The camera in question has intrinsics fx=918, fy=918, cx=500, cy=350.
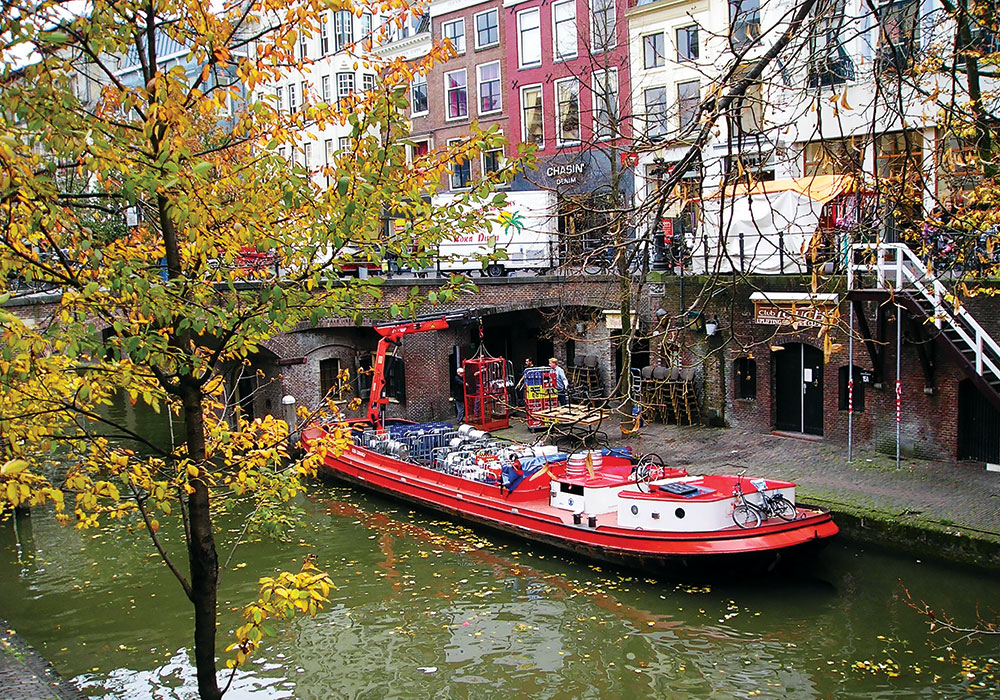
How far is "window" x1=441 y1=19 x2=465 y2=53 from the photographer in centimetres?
3459

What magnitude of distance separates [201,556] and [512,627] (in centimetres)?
732

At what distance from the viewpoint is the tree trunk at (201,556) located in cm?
598

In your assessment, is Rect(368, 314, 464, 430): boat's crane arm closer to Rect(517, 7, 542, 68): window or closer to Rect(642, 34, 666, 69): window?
Rect(642, 34, 666, 69): window

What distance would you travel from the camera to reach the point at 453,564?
1534cm

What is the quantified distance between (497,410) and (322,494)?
6.22 metres

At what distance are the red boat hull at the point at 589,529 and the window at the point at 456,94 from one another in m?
19.5

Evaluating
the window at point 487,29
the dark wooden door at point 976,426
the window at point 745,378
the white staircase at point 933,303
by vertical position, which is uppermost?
the window at point 487,29

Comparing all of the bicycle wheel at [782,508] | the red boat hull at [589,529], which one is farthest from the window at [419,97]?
the bicycle wheel at [782,508]

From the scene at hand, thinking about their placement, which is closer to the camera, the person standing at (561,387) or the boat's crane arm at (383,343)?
the boat's crane arm at (383,343)

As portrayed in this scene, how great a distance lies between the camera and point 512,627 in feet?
41.3

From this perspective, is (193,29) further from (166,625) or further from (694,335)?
(694,335)

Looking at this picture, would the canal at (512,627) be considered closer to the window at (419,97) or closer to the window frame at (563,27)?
the window frame at (563,27)

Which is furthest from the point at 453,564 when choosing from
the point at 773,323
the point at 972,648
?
the point at 773,323

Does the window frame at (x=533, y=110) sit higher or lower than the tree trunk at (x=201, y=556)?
higher
